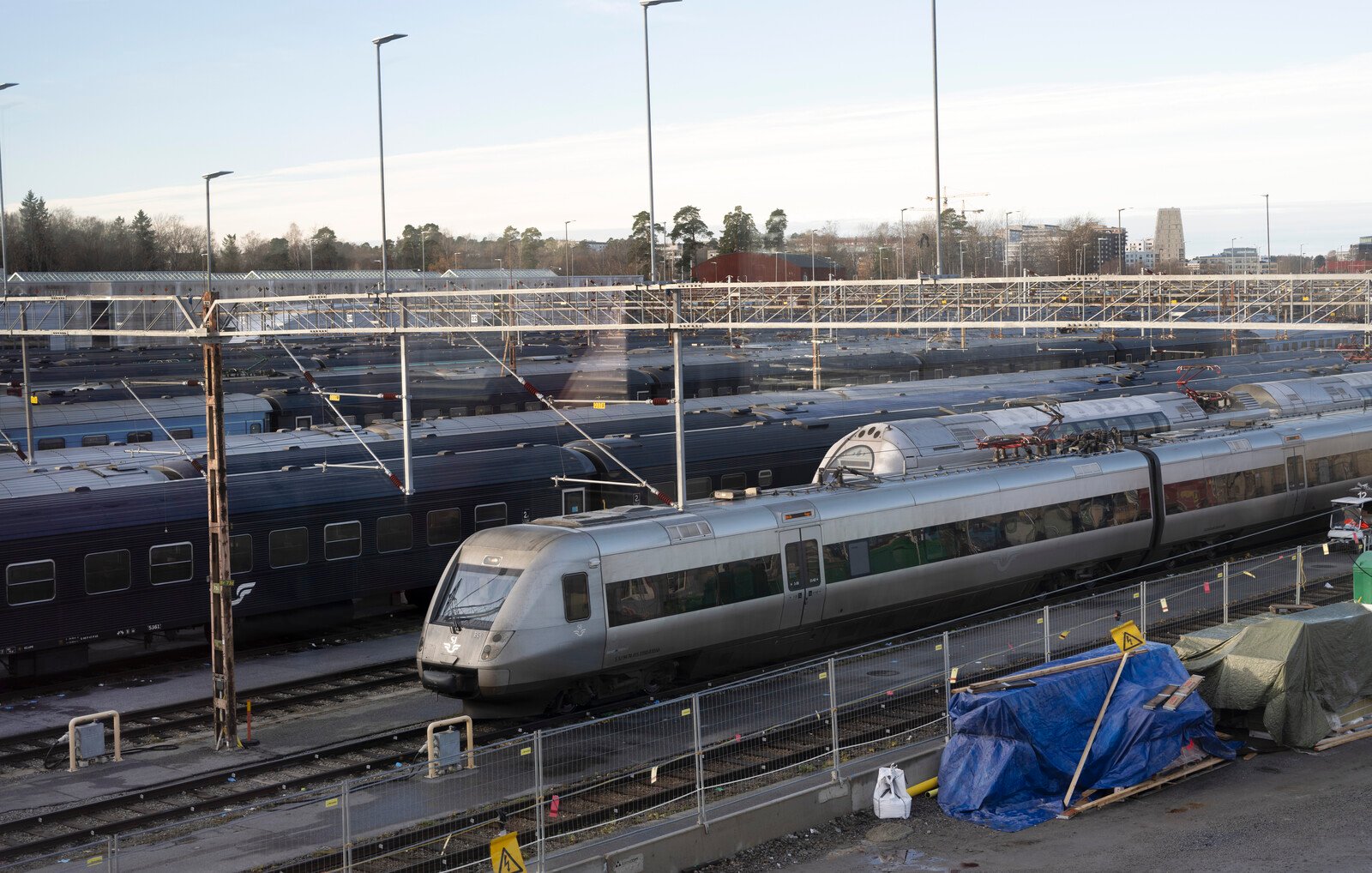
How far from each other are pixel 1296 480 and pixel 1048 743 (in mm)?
18936

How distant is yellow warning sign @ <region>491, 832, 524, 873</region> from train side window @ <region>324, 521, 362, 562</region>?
13.3 meters

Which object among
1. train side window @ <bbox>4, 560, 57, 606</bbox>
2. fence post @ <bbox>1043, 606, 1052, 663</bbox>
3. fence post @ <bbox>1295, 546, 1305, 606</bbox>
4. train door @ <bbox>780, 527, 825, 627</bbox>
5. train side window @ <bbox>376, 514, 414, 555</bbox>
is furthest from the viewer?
train side window @ <bbox>376, 514, 414, 555</bbox>

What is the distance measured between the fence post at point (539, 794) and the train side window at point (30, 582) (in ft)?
35.2

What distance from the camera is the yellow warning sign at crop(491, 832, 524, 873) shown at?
40.2ft

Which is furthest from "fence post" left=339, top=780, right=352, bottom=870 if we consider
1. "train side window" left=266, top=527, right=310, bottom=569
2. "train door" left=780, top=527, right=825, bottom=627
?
"train side window" left=266, top=527, right=310, bottom=569

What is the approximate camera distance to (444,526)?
26453 mm

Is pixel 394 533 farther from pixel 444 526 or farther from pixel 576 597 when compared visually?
pixel 576 597

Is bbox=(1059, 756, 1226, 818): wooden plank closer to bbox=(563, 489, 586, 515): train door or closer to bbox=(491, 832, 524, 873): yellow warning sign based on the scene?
bbox=(491, 832, 524, 873): yellow warning sign

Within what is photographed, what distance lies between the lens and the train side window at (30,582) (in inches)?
829

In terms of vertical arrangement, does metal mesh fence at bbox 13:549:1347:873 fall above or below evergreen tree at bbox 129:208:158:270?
below

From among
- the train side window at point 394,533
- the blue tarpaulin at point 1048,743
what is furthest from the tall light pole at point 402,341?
the blue tarpaulin at point 1048,743

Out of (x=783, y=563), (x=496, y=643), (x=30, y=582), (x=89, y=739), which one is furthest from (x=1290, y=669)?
(x=30, y=582)

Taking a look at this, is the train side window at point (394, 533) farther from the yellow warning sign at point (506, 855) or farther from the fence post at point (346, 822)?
the yellow warning sign at point (506, 855)

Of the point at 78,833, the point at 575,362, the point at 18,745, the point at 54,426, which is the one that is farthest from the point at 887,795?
the point at 575,362
